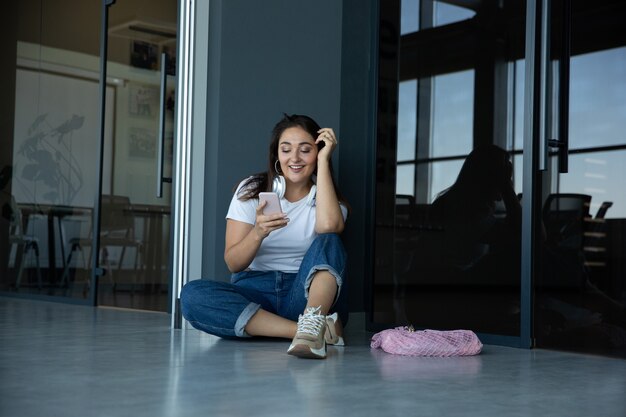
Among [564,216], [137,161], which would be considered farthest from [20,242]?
[564,216]

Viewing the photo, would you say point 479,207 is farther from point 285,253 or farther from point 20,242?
point 20,242

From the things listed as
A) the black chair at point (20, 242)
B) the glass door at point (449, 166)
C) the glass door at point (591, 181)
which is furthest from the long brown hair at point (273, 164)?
the glass door at point (591, 181)

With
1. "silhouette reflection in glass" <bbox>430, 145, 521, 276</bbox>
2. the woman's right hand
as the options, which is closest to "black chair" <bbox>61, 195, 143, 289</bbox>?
"silhouette reflection in glass" <bbox>430, 145, 521, 276</bbox>

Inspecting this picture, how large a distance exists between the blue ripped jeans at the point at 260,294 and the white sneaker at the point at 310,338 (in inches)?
10.1

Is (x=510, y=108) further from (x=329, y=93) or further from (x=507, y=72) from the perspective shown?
(x=329, y=93)

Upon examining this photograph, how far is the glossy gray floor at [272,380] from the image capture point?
1.69m

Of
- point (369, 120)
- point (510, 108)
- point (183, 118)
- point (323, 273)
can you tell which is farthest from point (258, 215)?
point (510, 108)

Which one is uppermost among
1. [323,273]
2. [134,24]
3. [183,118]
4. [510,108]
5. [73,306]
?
[134,24]

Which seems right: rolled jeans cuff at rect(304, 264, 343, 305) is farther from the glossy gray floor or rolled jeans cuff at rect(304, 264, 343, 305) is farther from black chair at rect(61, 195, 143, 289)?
black chair at rect(61, 195, 143, 289)

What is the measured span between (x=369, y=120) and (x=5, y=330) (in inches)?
67.5

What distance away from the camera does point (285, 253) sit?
3.05 meters

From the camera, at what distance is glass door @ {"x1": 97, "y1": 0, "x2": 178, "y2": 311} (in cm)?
446

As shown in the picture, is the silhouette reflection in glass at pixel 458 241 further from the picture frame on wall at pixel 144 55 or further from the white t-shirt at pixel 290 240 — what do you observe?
the picture frame on wall at pixel 144 55

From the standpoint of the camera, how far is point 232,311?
288cm
